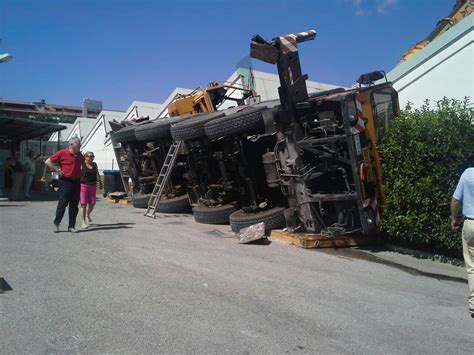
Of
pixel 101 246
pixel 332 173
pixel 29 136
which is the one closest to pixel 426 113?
pixel 332 173

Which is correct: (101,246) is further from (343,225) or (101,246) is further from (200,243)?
(343,225)

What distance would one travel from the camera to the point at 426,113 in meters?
6.98

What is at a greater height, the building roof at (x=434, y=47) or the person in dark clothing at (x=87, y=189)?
the building roof at (x=434, y=47)

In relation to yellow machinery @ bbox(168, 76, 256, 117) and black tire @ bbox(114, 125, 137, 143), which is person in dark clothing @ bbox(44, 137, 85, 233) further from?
yellow machinery @ bbox(168, 76, 256, 117)

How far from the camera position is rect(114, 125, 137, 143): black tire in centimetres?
1116

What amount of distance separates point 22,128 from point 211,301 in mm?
13871

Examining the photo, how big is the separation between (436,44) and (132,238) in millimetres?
8571

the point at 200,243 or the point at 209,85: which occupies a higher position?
the point at 209,85

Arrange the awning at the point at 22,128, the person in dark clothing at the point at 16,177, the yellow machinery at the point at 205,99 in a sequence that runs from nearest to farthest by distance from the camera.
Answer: the yellow machinery at the point at 205,99, the person in dark clothing at the point at 16,177, the awning at the point at 22,128

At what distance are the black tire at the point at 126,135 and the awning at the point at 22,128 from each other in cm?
460

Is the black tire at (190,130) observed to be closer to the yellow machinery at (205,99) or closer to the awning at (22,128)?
the yellow machinery at (205,99)

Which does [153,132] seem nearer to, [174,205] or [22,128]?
[174,205]

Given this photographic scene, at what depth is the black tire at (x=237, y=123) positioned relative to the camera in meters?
7.59

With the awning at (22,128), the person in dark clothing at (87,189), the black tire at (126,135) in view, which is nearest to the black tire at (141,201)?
the black tire at (126,135)
